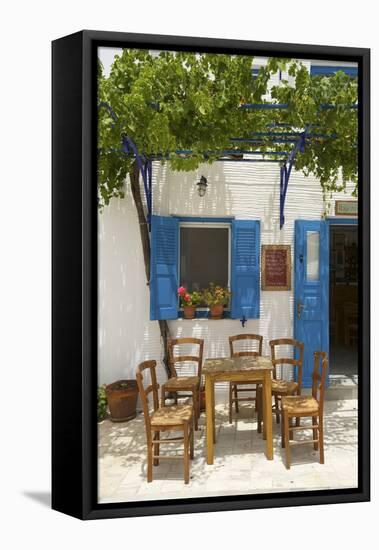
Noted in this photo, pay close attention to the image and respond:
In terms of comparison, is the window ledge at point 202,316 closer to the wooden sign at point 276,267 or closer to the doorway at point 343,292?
the wooden sign at point 276,267

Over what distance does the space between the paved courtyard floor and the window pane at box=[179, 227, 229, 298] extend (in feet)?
6.00

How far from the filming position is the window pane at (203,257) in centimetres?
599

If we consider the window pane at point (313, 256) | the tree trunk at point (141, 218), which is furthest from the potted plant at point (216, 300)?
the window pane at point (313, 256)

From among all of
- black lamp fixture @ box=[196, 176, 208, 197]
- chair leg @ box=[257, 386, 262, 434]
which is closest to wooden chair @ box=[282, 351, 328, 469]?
chair leg @ box=[257, 386, 262, 434]

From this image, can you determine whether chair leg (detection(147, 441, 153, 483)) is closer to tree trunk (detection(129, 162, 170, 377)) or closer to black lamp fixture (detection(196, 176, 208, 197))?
tree trunk (detection(129, 162, 170, 377))

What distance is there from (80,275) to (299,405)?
2.31 metres

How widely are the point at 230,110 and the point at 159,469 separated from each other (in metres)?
3.13

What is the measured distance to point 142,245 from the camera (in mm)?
5691

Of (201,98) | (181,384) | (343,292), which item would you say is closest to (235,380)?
(181,384)

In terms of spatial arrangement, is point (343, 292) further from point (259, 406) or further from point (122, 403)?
point (122, 403)

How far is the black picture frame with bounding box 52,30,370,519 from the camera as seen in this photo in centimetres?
313

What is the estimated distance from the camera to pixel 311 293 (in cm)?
604

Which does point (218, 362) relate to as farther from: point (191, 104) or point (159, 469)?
point (191, 104)

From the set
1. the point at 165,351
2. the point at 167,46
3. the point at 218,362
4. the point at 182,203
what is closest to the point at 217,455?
the point at 218,362
